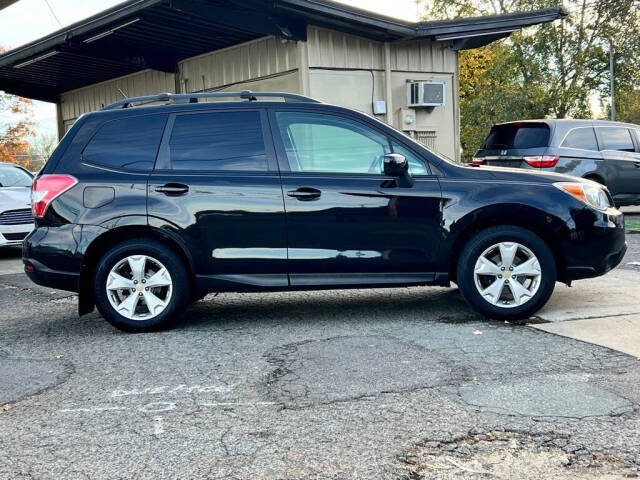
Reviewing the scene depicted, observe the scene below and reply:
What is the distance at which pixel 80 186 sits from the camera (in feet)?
19.4

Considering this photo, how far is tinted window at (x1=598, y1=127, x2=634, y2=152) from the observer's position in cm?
1372

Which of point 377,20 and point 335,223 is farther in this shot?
point 377,20

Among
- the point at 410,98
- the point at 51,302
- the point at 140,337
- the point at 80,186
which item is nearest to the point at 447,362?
the point at 140,337

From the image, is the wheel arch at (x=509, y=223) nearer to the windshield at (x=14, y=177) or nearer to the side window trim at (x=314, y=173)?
the side window trim at (x=314, y=173)

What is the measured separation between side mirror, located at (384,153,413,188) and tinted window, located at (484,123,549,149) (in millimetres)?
7501

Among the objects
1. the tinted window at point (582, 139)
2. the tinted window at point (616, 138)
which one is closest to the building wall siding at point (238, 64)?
the tinted window at point (582, 139)

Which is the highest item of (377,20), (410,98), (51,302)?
(377,20)

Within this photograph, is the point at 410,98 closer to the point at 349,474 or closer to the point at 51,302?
the point at 51,302

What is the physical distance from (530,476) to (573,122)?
11195 mm

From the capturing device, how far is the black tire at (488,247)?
19.1 ft

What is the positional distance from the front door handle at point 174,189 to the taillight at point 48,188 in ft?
2.26

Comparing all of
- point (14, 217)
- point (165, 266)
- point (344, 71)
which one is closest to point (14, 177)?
point (14, 217)

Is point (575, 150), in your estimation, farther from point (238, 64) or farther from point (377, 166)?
point (377, 166)

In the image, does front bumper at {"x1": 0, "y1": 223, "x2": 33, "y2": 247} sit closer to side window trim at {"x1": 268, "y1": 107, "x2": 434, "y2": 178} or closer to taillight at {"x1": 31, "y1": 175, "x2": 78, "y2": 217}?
taillight at {"x1": 31, "y1": 175, "x2": 78, "y2": 217}
